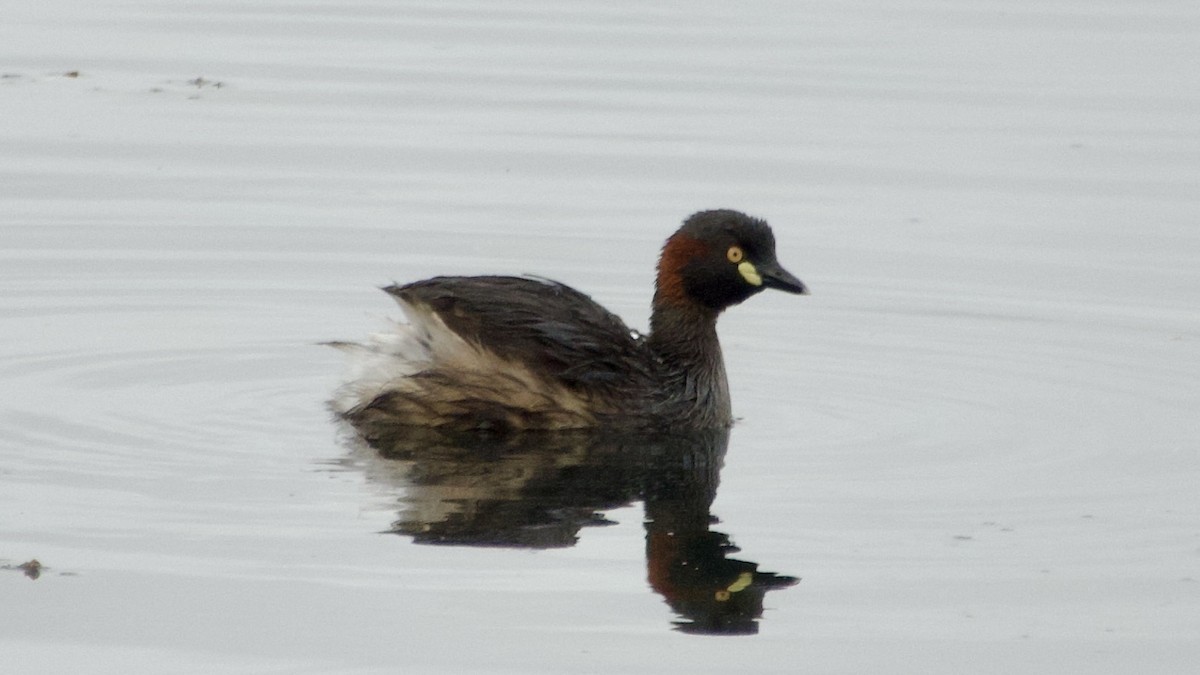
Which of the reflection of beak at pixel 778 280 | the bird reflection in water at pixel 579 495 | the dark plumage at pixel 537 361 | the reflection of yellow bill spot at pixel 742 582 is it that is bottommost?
the reflection of yellow bill spot at pixel 742 582

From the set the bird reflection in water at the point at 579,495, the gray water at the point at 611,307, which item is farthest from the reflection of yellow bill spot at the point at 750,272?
the bird reflection in water at the point at 579,495

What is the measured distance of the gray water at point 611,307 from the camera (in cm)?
616

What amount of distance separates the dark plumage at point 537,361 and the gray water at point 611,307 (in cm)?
27

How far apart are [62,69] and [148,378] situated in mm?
6080

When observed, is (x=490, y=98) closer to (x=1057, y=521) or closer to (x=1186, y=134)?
(x=1186, y=134)

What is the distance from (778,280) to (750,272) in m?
0.11

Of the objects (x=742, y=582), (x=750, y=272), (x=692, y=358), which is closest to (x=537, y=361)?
(x=692, y=358)

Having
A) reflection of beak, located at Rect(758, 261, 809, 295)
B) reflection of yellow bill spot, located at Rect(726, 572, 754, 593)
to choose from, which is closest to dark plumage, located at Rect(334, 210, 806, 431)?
reflection of beak, located at Rect(758, 261, 809, 295)

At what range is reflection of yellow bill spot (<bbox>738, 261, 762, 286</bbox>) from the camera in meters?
8.72

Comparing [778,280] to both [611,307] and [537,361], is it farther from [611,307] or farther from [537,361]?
[611,307]

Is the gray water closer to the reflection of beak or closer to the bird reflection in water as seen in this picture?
the bird reflection in water

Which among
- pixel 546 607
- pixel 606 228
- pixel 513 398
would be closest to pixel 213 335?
pixel 513 398

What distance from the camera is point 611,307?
10297mm

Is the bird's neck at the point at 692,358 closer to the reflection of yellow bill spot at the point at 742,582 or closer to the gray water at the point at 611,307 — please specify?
the gray water at the point at 611,307
